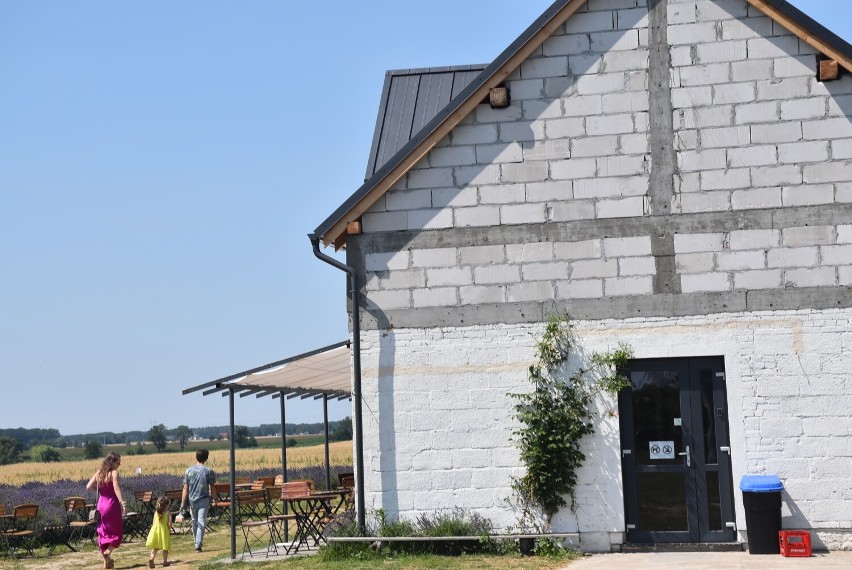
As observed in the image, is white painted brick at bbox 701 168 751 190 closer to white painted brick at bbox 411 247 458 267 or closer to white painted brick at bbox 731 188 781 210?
white painted brick at bbox 731 188 781 210

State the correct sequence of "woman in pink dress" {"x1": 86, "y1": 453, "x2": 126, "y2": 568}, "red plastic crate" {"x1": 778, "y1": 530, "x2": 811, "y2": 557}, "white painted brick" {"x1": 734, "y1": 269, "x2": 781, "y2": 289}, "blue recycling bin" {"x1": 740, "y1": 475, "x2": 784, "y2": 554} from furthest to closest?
1. "woman in pink dress" {"x1": 86, "y1": 453, "x2": 126, "y2": 568}
2. "white painted brick" {"x1": 734, "y1": 269, "x2": 781, "y2": 289}
3. "blue recycling bin" {"x1": 740, "y1": 475, "x2": 784, "y2": 554}
4. "red plastic crate" {"x1": 778, "y1": 530, "x2": 811, "y2": 557}

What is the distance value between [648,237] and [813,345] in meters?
2.24

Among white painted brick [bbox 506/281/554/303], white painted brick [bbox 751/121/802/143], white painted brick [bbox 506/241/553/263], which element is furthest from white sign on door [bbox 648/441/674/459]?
white painted brick [bbox 751/121/802/143]

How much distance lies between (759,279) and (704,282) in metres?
0.62

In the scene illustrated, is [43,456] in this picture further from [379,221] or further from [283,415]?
[379,221]

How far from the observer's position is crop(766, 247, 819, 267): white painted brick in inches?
540

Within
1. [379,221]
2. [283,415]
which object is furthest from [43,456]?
[379,221]

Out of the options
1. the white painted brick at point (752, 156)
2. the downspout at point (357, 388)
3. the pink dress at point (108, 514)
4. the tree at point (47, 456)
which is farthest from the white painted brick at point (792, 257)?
the tree at point (47, 456)

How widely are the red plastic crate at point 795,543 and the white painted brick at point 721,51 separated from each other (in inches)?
218

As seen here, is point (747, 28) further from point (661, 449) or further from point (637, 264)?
point (661, 449)

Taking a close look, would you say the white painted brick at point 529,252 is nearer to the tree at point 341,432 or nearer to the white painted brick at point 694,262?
the white painted brick at point 694,262

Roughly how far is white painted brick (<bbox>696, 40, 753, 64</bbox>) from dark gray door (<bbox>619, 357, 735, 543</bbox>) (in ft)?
A: 11.7

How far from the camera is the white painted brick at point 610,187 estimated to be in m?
14.2

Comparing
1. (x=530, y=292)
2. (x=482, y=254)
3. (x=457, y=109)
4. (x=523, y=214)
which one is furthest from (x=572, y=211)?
(x=457, y=109)
